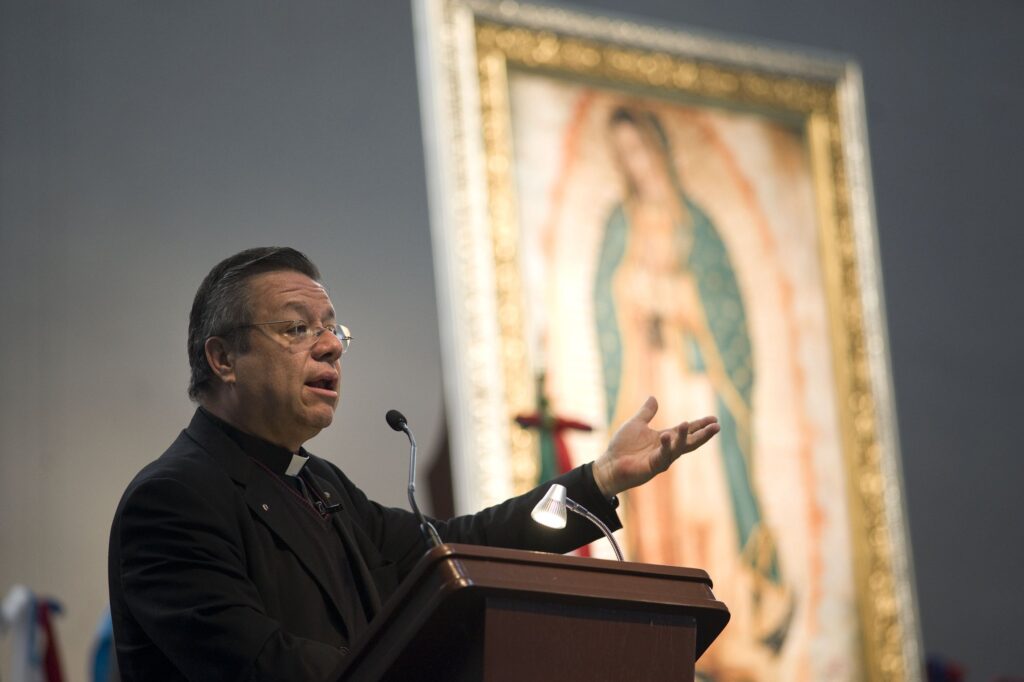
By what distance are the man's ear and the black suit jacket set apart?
8cm

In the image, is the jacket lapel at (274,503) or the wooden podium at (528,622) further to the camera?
the jacket lapel at (274,503)

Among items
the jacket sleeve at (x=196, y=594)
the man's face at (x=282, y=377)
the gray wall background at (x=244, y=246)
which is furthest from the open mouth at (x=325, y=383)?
the gray wall background at (x=244, y=246)

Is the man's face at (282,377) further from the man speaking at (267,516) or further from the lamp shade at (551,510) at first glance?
the lamp shade at (551,510)

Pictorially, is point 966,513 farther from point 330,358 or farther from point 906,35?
point 330,358

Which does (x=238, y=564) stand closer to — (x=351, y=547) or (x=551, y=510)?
(x=351, y=547)

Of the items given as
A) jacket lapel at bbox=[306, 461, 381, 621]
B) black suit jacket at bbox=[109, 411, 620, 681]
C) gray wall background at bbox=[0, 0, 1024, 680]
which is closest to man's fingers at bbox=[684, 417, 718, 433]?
black suit jacket at bbox=[109, 411, 620, 681]

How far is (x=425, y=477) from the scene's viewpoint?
504 cm

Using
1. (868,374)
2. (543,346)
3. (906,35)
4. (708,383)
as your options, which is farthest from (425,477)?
(906,35)

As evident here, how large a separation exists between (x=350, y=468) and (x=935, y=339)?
2.79 meters

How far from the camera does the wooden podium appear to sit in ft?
7.11

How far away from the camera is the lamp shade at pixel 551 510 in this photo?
2764 mm

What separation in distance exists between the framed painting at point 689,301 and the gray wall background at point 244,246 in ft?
0.69

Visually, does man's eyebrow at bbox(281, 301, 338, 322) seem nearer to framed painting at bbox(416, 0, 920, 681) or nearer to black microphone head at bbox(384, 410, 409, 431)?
black microphone head at bbox(384, 410, 409, 431)

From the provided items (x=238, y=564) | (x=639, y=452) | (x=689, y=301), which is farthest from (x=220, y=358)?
(x=689, y=301)
